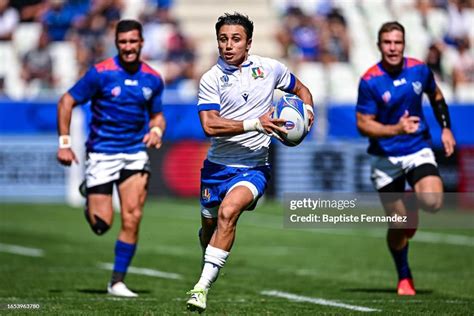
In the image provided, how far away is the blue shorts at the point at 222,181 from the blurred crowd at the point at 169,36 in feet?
59.7

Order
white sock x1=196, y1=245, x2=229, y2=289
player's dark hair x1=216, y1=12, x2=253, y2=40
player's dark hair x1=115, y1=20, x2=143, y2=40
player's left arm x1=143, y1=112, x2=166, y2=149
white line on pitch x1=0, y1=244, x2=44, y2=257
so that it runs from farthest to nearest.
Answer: white line on pitch x1=0, y1=244, x2=44, y2=257
player's left arm x1=143, y1=112, x2=166, y2=149
player's dark hair x1=115, y1=20, x2=143, y2=40
player's dark hair x1=216, y1=12, x2=253, y2=40
white sock x1=196, y1=245, x2=229, y2=289

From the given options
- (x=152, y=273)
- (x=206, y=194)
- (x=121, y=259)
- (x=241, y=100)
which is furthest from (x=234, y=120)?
(x=152, y=273)

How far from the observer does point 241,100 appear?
28.3ft

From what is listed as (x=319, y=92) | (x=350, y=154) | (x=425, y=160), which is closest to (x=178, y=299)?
(x=425, y=160)

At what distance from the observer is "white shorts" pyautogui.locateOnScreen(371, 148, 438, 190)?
11.0m

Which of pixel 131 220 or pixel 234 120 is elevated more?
pixel 234 120

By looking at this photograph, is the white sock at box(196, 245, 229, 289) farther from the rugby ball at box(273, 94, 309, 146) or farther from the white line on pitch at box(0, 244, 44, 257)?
the white line on pitch at box(0, 244, 44, 257)

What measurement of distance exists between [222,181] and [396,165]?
3020mm

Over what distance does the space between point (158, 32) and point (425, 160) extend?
1806cm

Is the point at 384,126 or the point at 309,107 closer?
the point at 309,107

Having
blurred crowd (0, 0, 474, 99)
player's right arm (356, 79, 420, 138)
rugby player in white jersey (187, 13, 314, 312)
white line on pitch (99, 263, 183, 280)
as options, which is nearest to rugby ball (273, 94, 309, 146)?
rugby player in white jersey (187, 13, 314, 312)

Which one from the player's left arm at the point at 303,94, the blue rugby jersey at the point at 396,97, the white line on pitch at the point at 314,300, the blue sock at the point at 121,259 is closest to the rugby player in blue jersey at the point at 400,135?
the blue rugby jersey at the point at 396,97

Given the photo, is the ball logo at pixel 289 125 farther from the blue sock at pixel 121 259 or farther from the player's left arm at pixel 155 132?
the blue sock at pixel 121 259

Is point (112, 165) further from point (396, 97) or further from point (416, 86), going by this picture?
point (416, 86)
